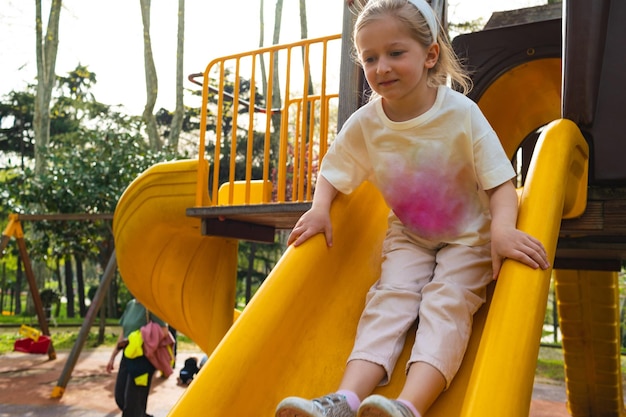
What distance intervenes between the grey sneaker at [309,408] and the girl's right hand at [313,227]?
0.68 m

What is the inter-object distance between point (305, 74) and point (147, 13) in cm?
1541

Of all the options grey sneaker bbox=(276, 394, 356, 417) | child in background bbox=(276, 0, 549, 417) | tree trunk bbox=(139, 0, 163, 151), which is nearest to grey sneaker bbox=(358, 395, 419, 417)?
grey sneaker bbox=(276, 394, 356, 417)

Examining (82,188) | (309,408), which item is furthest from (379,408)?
(82,188)

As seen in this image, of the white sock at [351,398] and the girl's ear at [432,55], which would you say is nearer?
the white sock at [351,398]

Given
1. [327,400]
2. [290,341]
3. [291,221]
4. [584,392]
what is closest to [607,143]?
[290,341]

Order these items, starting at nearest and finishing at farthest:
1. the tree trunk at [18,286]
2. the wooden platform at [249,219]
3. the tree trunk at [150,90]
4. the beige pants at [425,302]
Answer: the beige pants at [425,302] → the wooden platform at [249,219] → the tree trunk at [150,90] → the tree trunk at [18,286]

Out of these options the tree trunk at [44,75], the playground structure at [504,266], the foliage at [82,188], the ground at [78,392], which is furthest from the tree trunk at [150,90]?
the playground structure at [504,266]

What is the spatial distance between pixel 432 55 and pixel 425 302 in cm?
75

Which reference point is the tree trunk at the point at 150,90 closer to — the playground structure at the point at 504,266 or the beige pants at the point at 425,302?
the playground structure at the point at 504,266

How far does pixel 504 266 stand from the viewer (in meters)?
1.76

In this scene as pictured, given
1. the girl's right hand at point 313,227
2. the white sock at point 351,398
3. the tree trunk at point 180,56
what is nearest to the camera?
the white sock at point 351,398

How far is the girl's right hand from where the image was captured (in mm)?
2170

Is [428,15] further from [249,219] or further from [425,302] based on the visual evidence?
[249,219]

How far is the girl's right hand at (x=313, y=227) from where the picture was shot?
2.17m
